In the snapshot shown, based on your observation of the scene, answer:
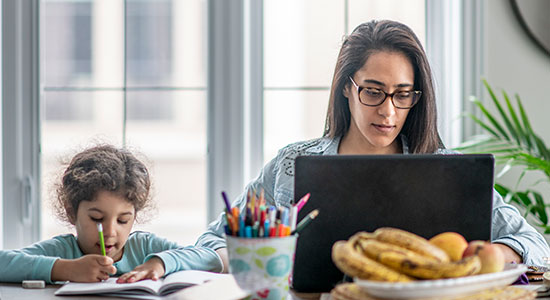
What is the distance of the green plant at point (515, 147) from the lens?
2.09m

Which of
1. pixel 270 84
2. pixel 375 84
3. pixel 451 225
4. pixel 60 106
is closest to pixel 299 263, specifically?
pixel 451 225

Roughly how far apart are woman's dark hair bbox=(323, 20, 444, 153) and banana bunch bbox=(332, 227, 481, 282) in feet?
2.88

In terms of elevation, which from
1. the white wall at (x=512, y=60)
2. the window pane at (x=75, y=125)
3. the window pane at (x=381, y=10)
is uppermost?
the window pane at (x=381, y=10)

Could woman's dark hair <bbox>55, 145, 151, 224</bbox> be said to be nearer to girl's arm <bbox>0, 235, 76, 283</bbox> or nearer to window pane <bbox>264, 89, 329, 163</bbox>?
girl's arm <bbox>0, 235, 76, 283</bbox>

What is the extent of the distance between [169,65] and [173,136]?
0.94 ft

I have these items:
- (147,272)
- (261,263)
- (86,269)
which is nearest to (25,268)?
(86,269)

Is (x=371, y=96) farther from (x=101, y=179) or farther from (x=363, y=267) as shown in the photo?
(x=363, y=267)

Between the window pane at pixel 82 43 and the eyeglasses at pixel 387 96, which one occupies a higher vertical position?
the window pane at pixel 82 43

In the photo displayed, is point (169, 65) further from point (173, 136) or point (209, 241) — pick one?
point (209, 241)

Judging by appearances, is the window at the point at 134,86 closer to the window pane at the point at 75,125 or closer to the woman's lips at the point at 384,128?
the window pane at the point at 75,125

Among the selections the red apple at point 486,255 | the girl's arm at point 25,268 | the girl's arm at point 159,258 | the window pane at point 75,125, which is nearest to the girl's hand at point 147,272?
the girl's arm at point 159,258

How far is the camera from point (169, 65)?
8.09 ft

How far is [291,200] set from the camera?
1.67m

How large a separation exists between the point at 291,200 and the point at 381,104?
355mm
